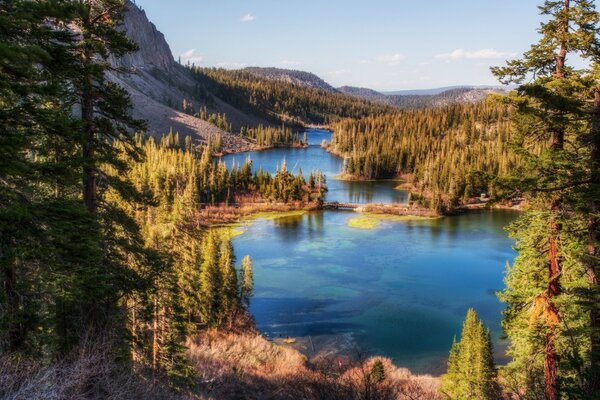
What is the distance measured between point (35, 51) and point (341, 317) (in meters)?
38.9

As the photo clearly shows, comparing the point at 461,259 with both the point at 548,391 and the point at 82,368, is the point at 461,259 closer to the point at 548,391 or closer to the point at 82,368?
the point at 548,391

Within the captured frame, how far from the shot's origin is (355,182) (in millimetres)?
129375

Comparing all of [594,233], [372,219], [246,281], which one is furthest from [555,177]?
[372,219]

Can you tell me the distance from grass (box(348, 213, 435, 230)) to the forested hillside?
8.28 m

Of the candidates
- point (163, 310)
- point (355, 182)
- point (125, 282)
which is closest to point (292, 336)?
point (163, 310)

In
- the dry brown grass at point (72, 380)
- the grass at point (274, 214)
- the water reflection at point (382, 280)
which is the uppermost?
the dry brown grass at point (72, 380)

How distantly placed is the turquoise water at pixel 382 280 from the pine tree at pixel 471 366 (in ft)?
26.0

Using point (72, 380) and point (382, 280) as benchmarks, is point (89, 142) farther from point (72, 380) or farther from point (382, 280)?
point (382, 280)

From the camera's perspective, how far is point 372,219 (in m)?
83.5

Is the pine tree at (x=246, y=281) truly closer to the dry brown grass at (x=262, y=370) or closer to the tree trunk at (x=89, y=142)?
the dry brown grass at (x=262, y=370)

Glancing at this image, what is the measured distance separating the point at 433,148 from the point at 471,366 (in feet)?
406

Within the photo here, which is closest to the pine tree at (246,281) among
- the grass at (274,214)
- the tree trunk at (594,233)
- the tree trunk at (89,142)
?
the tree trunk at (89,142)

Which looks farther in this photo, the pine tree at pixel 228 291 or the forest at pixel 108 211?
the pine tree at pixel 228 291

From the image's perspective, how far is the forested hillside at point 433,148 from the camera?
103 metres
